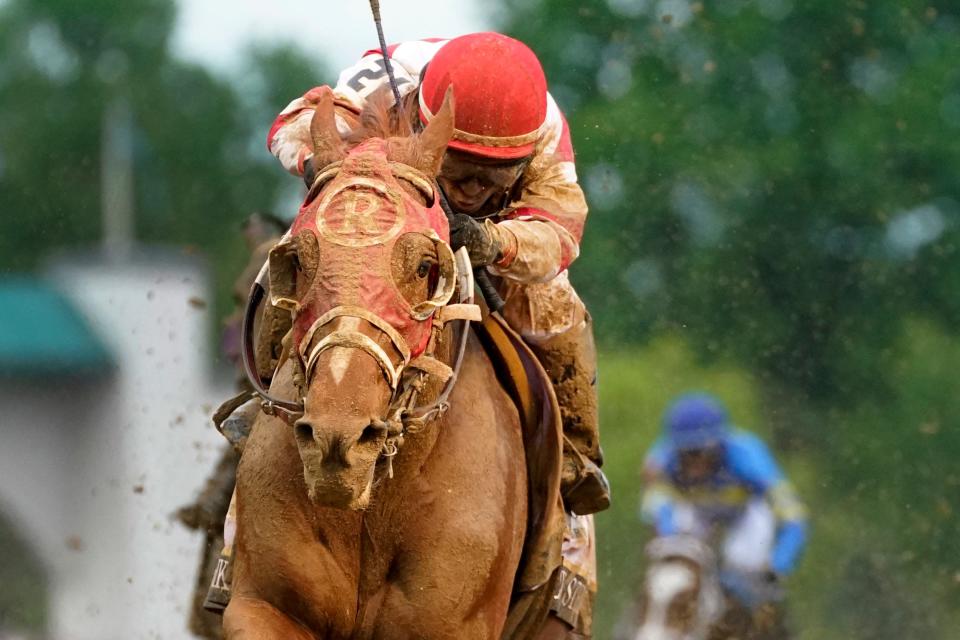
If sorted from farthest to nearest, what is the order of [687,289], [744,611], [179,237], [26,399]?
[179,237]
[687,289]
[26,399]
[744,611]

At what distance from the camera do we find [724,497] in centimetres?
1172

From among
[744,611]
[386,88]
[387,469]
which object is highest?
[386,88]

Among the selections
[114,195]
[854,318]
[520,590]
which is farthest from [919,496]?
[520,590]

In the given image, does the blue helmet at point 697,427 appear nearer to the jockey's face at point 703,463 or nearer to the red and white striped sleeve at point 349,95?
the jockey's face at point 703,463

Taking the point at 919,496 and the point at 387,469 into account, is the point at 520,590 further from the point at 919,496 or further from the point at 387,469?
the point at 919,496

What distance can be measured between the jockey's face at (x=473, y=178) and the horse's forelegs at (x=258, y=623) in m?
1.27

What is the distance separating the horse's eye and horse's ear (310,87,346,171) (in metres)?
0.43

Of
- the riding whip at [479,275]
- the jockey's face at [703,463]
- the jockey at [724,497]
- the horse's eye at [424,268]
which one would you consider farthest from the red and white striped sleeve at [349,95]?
the jockey's face at [703,463]

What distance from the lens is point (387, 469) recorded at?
17.5ft

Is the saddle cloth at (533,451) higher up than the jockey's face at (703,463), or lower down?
higher up

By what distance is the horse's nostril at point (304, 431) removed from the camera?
16.3 feet

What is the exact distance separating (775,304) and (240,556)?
14320 millimetres

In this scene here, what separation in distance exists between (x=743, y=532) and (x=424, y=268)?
6.43 metres

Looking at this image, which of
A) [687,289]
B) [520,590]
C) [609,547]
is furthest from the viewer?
[687,289]
